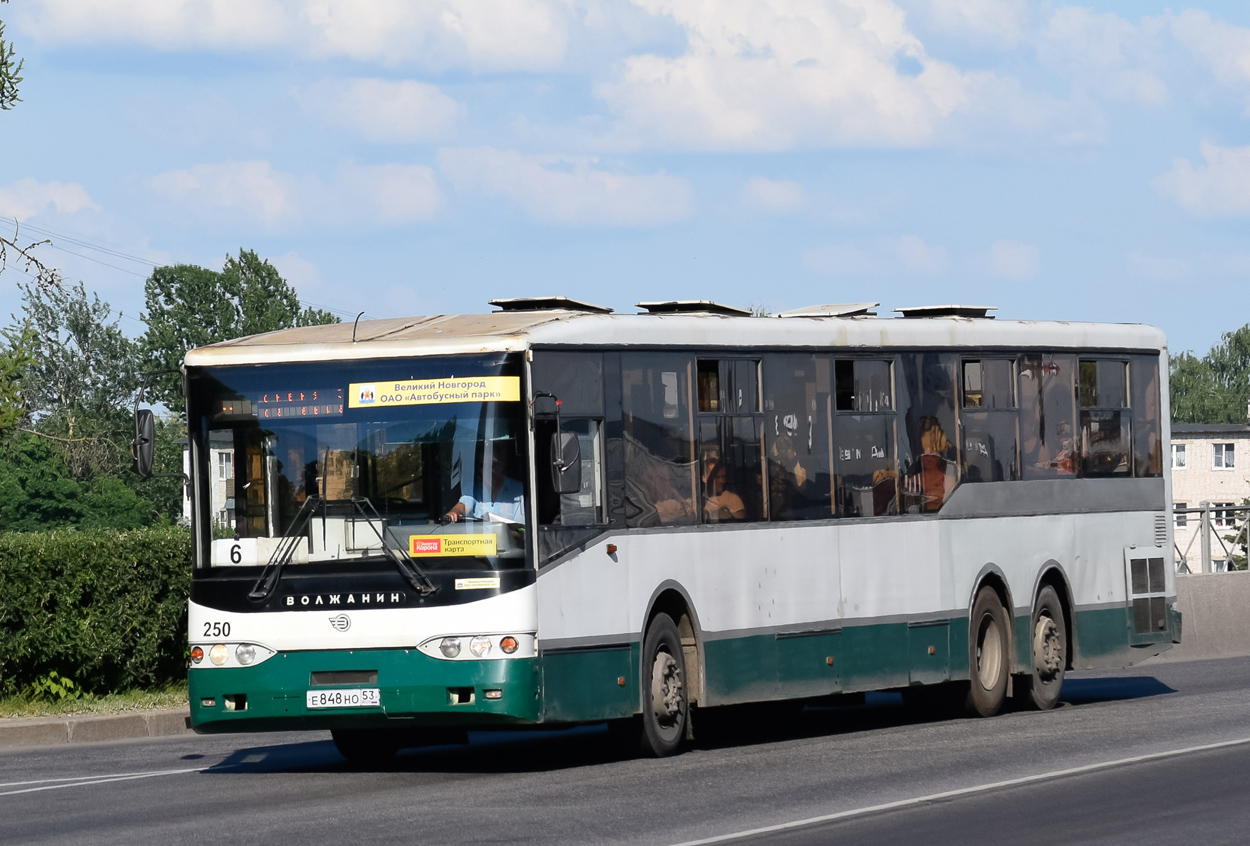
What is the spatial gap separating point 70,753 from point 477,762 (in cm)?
388

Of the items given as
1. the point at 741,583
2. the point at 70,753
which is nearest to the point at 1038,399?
the point at 741,583

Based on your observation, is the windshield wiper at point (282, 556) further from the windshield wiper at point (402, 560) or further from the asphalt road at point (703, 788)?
the asphalt road at point (703, 788)

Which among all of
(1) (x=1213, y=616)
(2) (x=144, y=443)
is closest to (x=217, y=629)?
(2) (x=144, y=443)

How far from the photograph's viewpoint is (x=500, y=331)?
1388 centimetres

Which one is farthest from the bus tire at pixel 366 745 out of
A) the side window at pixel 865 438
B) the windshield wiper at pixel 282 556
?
the side window at pixel 865 438

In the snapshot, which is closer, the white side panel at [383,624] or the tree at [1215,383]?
the white side panel at [383,624]

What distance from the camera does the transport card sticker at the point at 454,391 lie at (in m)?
13.6

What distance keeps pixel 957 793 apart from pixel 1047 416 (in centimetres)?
730

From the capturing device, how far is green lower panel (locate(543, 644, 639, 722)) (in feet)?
44.3

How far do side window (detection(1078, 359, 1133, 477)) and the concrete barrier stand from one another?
6625 mm

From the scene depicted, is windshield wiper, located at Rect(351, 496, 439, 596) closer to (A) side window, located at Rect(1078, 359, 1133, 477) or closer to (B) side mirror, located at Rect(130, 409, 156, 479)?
(B) side mirror, located at Rect(130, 409, 156, 479)

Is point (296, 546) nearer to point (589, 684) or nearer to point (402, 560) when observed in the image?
point (402, 560)

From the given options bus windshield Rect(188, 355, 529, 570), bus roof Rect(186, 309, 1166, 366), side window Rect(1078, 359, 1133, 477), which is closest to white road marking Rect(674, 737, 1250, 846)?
bus windshield Rect(188, 355, 529, 570)

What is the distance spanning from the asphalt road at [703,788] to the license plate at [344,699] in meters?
0.50
